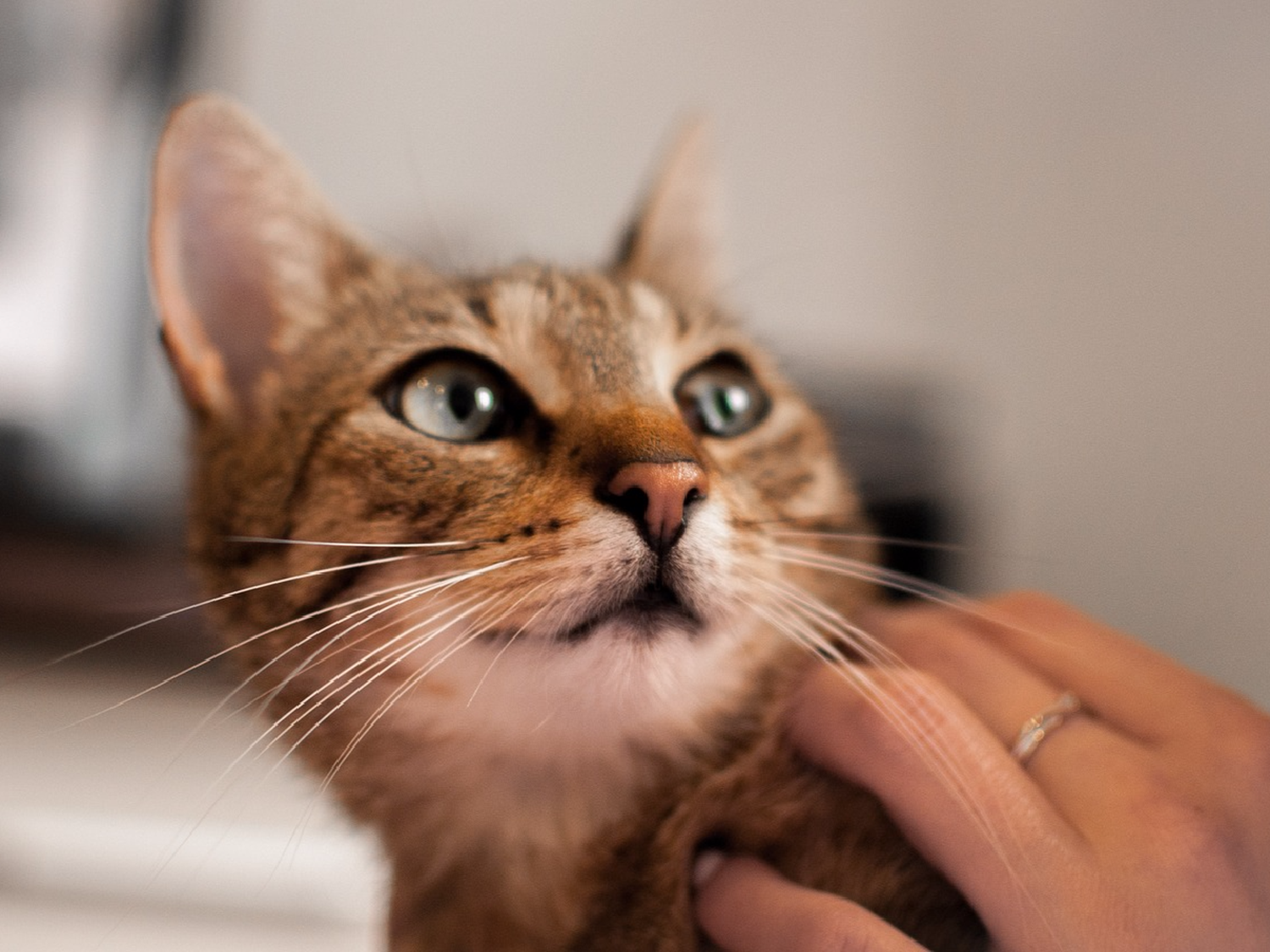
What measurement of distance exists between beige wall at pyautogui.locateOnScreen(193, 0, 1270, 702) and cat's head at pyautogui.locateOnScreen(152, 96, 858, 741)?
1.13ft

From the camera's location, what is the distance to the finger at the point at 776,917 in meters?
0.44

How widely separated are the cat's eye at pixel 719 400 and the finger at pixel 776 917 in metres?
0.32

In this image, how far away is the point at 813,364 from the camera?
59.9 inches

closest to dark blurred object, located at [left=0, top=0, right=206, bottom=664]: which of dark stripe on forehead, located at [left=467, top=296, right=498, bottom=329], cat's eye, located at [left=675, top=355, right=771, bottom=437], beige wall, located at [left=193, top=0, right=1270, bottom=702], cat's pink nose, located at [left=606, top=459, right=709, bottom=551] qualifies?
beige wall, located at [left=193, top=0, right=1270, bottom=702]

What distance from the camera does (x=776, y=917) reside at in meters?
0.47

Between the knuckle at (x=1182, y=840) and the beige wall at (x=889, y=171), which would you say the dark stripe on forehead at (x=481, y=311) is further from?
the knuckle at (x=1182, y=840)

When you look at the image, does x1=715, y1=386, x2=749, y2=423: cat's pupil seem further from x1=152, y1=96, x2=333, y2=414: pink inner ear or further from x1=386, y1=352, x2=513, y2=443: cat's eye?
x1=152, y1=96, x2=333, y2=414: pink inner ear

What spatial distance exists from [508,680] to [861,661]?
0.28 meters

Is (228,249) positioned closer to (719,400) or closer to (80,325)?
(719,400)

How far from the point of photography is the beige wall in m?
1.19

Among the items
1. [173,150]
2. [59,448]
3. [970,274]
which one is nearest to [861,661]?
[173,150]

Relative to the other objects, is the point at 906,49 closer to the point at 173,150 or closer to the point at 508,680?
the point at 173,150

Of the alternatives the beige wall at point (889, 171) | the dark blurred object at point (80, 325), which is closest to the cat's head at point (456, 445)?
the beige wall at point (889, 171)

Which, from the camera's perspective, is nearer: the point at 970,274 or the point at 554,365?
the point at 554,365
